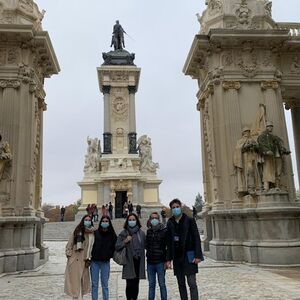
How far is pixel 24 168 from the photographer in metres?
13.7

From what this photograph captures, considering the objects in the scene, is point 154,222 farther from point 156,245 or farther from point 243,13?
point 243,13

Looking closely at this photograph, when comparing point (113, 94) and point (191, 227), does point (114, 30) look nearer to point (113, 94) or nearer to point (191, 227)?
point (113, 94)

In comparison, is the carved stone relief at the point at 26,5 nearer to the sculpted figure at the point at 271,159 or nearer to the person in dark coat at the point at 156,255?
the sculpted figure at the point at 271,159

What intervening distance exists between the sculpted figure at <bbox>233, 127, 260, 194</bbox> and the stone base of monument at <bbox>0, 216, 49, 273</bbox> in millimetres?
7708

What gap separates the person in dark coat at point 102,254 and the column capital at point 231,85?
9.90 m

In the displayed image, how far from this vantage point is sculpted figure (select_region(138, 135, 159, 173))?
3822 centimetres

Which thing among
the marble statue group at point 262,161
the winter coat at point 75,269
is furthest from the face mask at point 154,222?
the marble statue group at point 262,161

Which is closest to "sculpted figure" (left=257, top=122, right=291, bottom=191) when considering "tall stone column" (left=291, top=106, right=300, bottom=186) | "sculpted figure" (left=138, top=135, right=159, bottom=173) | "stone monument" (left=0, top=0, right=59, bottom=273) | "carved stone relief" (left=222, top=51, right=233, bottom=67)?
"carved stone relief" (left=222, top=51, right=233, bottom=67)

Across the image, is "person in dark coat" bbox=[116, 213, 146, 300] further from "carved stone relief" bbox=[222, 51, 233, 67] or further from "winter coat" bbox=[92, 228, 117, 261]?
"carved stone relief" bbox=[222, 51, 233, 67]

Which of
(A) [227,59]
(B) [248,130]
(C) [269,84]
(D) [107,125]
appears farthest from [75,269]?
(D) [107,125]

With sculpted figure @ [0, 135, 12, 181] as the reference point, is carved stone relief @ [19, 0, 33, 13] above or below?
above

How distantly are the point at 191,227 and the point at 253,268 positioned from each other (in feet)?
21.8

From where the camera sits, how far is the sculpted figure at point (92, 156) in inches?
1476

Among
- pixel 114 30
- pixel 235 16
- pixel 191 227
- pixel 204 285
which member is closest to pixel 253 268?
pixel 204 285
